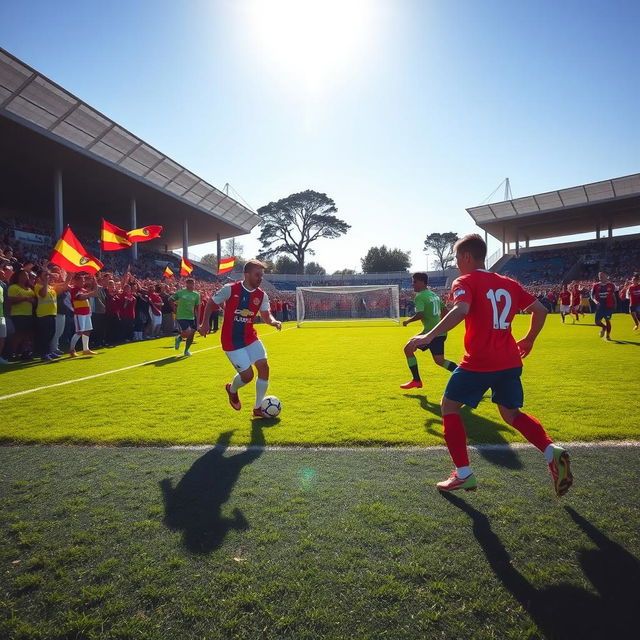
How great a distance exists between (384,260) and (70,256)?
67065 mm

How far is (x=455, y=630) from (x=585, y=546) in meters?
1.12

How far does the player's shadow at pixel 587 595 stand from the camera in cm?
175

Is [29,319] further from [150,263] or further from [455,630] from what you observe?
[150,263]

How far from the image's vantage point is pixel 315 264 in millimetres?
84000

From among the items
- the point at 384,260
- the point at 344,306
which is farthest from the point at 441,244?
the point at 344,306

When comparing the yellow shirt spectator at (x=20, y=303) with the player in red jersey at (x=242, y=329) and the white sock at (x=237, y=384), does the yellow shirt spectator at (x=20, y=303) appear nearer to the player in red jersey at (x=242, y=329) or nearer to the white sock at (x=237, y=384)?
the player in red jersey at (x=242, y=329)

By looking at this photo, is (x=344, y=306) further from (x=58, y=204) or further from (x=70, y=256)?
(x=70, y=256)

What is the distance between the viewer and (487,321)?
301 cm

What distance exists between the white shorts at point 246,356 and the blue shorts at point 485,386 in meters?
2.84

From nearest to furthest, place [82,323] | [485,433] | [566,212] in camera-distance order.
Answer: [485,433]
[82,323]
[566,212]

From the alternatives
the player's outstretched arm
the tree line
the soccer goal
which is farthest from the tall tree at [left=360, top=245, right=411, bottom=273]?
the player's outstretched arm

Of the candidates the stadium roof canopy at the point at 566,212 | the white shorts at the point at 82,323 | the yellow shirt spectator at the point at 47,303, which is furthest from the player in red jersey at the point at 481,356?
the stadium roof canopy at the point at 566,212

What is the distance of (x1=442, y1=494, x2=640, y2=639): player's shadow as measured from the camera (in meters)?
1.75

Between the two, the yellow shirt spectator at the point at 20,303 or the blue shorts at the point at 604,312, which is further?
the blue shorts at the point at 604,312
